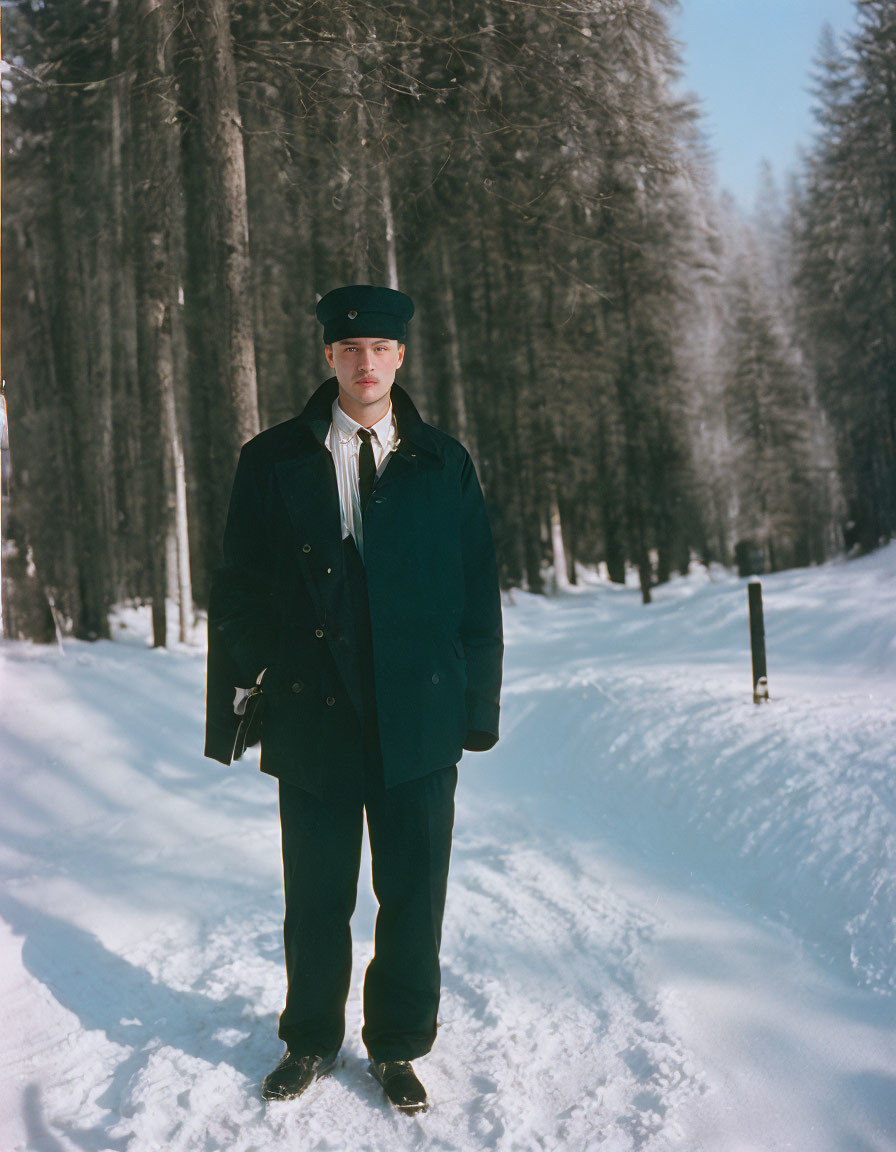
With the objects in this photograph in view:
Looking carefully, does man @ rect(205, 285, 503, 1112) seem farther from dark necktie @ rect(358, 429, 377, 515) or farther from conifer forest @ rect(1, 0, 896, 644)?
conifer forest @ rect(1, 0, 896, 644)

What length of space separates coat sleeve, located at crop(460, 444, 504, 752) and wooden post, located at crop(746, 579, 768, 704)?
3.63 m

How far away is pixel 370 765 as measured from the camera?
3051 mm

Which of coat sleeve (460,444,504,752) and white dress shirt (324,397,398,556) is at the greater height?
white dress shirt (324,397,398,556)

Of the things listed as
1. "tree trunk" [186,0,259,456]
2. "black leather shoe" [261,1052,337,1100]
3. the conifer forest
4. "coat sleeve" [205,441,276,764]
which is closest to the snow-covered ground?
"black leather shoe" [261,1052,337,1100]

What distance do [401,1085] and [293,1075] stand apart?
35 centimetres

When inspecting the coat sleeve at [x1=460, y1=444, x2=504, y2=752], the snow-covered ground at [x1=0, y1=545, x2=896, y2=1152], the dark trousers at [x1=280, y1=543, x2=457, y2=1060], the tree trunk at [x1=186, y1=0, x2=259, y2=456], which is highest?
the tree trunk at [x1=186, y1=0, x2=259, y2=456]

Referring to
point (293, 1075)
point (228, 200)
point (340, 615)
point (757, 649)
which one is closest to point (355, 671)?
point (340, 615)

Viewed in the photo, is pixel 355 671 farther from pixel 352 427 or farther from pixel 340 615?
pixel 352 427

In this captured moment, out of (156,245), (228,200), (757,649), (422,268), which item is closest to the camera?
(757,649)

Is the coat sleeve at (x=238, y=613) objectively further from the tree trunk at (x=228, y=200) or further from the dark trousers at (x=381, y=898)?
the tree trunk at (x=228, y=200)

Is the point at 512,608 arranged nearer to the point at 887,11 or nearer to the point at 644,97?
the point at 644,97

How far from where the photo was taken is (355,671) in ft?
9.84

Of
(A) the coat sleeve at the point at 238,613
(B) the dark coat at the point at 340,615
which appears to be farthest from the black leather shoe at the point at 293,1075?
(A) the coat sleeve at the point at 238,613

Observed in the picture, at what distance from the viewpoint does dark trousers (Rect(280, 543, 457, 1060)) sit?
303cm
